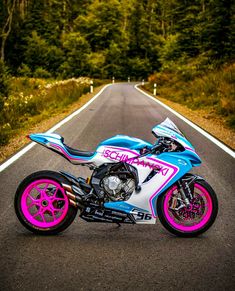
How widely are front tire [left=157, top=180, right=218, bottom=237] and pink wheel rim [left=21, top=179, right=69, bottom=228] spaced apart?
1.11 m

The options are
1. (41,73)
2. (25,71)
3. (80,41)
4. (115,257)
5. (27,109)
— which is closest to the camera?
(115,257)

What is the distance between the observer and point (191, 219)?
4598 mm

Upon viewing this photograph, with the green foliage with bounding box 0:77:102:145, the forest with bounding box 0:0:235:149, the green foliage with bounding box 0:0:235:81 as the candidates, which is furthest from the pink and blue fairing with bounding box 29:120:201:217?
the green foliage with bounding box 0:0:235:81

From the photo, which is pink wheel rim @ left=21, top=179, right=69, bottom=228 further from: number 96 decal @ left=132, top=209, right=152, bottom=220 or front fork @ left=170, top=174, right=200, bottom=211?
front fork @ left=170, top=174, right=200, bottom=211

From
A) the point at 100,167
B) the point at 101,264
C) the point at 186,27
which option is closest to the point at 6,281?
the point at 101,264

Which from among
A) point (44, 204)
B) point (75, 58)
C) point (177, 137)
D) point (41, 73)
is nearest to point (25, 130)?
point (44, 204)

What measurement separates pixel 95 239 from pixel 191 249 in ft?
3.45

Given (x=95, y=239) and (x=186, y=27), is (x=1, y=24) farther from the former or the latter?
(x=95, y=239)

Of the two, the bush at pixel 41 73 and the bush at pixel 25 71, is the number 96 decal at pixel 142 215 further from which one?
the bush at pixel 25 71

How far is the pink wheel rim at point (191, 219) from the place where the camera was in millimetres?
4480

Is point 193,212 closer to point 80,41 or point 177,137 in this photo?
point 177,137

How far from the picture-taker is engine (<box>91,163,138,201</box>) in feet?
14.4

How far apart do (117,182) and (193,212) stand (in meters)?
0.94

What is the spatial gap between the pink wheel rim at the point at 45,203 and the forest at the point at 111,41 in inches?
780
